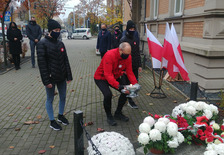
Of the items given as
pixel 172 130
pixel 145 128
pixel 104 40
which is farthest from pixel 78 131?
Answer: pixel 104 40

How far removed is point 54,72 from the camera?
13.5ft

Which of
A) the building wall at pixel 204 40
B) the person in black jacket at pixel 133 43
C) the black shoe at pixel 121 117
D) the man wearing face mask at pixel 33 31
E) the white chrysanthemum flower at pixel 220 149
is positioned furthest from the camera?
the man wearing face mask at pixel 33 31

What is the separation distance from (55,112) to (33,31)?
6258mm

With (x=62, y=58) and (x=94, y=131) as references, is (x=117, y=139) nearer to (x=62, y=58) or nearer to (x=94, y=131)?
(x=94, y=131)

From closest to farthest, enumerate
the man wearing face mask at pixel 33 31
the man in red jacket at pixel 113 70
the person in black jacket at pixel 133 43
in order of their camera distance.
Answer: the man in red jacket at pixel 113 70 < the person in black jacket at pixel 133 43 < the man wearing face mask at pixel 33 31

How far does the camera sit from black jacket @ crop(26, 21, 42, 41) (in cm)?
1031

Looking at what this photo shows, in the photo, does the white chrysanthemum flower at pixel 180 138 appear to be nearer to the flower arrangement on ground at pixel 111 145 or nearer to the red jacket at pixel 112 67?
the flower arrangement on ground at pixel 111 145

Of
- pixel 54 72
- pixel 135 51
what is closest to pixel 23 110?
pixel 54 72

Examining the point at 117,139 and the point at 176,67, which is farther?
the point at 176,67

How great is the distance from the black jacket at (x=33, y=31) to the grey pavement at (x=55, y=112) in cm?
247

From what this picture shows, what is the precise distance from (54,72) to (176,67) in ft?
9.78

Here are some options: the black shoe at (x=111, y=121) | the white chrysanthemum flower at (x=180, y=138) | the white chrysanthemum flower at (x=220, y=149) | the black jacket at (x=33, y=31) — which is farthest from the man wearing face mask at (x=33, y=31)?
the white chrysanthemum flower at (x=220, y=149)

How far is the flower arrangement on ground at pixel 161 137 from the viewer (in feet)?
8.83

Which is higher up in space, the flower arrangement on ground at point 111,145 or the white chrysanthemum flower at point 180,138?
the white chrysanthemum flower at point 180,138
